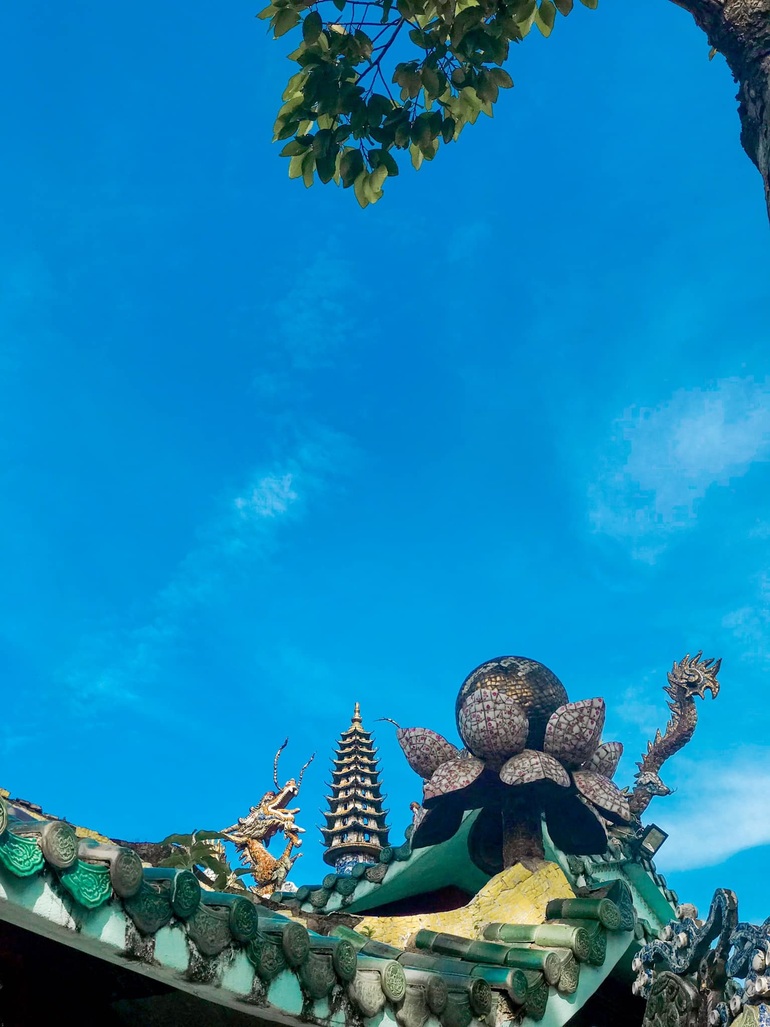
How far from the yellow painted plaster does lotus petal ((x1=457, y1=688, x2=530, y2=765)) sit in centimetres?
128

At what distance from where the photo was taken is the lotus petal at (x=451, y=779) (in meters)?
10.0

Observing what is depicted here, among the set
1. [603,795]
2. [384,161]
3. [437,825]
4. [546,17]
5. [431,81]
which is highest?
[546,17]

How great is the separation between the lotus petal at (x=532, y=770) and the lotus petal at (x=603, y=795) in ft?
0.84

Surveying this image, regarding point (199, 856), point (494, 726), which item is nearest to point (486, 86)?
point (199, 856)

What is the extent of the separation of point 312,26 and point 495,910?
6.51 metres

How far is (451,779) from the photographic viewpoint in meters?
10.1

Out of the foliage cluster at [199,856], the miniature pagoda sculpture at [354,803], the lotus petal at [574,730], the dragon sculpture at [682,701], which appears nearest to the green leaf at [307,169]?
the foliage cluster at [199,856]

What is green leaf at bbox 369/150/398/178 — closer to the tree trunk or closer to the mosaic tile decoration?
the tree trunk

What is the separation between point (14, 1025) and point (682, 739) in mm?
9169

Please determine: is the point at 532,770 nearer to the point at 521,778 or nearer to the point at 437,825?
the point at 521,778

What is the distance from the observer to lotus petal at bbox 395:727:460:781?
35.2ft

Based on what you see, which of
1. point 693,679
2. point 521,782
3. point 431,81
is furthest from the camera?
point 693,679

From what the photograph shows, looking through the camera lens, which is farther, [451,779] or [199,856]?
[451,779]

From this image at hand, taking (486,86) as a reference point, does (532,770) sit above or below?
below
